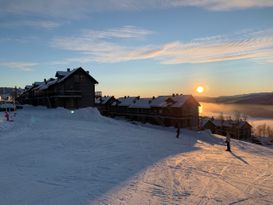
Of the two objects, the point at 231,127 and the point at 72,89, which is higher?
the point at 72,89

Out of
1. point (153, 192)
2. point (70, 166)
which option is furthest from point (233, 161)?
point (70, 166)

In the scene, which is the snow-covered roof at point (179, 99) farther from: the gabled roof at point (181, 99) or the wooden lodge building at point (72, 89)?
the wooden lodge building at point (72, 89)

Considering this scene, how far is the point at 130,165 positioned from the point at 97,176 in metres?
2.66

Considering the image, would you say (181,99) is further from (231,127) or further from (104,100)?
(104,100)

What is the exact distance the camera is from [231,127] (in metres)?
71.9

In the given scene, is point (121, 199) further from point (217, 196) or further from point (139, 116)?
point (139, 116)

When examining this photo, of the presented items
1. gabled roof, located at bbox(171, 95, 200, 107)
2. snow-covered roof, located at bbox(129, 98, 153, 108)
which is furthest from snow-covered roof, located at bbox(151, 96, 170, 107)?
gabled roof, located at bbox(171, 95, 200, 107)

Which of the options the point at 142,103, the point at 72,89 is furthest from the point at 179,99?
the point at 72,89

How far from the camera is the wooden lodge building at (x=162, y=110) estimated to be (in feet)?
180

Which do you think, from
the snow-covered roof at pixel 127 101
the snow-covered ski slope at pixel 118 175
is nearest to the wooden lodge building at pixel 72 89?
the snow-covered roof at pixel 127 101

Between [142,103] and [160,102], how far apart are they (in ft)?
22.5

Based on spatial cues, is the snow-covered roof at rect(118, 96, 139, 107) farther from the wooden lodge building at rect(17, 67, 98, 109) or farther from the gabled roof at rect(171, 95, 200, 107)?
the wooden lodge building at rect(17, 67, 98, 109)

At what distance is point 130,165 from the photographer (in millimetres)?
14375

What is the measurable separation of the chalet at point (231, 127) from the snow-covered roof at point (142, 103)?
16571 mm
